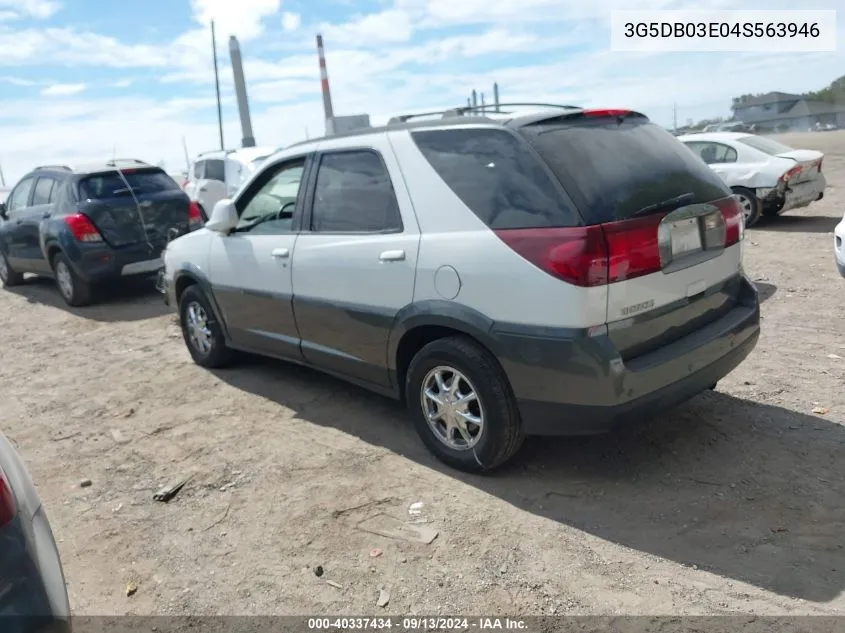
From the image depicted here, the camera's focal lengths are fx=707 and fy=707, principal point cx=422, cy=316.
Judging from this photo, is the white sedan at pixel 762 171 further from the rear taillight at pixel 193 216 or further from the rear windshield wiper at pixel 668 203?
the rear windshield wiper at pixel 668 203

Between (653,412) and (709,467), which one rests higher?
(653,412)

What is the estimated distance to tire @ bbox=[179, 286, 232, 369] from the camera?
553 centimetres

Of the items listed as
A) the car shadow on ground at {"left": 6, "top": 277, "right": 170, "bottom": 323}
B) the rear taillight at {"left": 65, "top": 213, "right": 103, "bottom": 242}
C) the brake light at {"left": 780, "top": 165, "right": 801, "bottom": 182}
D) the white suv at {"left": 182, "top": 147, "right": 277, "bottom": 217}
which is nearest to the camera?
the car shadow on ground at {"left": 6, "top": 277, "right": 170, "bottom": 323}

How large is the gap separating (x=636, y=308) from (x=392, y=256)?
1.29 metres

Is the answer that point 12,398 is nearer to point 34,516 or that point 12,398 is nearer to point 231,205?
point 231,205

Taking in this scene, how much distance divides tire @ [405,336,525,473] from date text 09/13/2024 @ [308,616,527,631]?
969mm

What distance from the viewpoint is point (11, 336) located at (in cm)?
792

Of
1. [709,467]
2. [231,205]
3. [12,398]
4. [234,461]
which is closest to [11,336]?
[12,398]

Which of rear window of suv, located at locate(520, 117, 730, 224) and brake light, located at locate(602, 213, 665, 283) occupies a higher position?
rear window of suv, located at locate(520, 117, 730, 224)

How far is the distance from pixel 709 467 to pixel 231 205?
11.4 feet

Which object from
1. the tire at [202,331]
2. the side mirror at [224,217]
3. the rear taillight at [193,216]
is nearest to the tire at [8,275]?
the rear taillight at [193,216]

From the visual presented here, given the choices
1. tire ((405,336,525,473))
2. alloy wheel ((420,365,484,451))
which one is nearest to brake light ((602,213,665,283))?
tire ((405,336,525,473))

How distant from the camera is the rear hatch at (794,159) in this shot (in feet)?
34.3

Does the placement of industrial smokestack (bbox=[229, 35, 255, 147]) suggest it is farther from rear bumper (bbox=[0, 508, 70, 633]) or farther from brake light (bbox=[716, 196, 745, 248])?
rear bumper (bbox=[0, 508, 70, 633])
